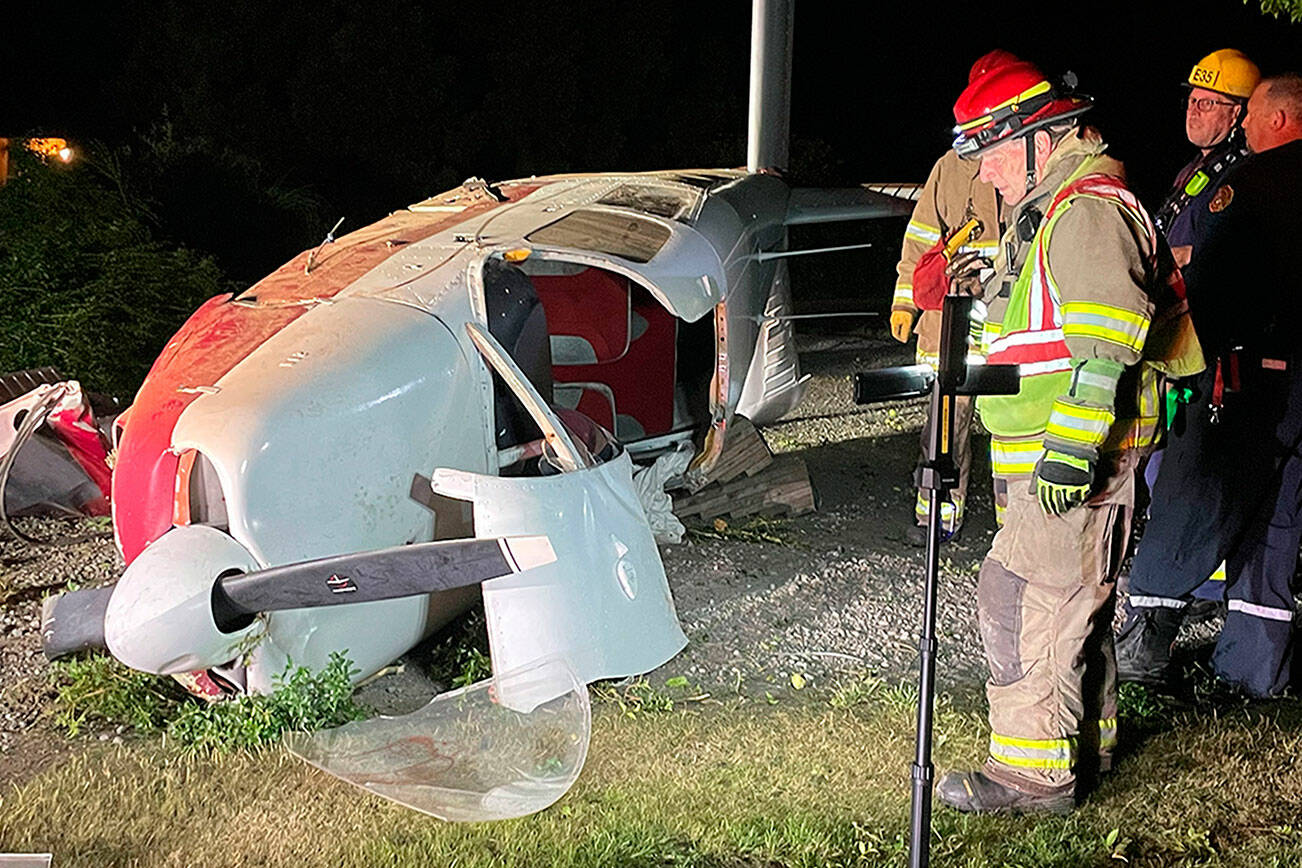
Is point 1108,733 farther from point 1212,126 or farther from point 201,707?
point 201,707

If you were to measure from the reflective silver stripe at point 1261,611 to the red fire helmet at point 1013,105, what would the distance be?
2.29m

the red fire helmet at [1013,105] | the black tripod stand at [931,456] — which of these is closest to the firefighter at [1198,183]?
the red fire helmet at [1013,105]

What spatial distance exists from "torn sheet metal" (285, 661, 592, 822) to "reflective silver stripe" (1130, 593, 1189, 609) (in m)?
2.33

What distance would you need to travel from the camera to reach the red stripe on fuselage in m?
4.38

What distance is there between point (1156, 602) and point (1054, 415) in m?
2.01

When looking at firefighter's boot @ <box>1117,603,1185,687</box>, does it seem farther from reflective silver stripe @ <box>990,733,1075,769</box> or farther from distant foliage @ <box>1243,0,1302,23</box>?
distant foliage @ <box>1243,0,1302,23</box>

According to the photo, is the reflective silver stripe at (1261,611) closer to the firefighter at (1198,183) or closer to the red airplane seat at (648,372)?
the firefighter at (1198,183)

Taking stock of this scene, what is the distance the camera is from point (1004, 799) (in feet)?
13.0

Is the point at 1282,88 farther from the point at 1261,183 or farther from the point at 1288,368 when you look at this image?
the point at 1288,368

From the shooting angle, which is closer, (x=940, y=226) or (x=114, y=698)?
(x=114, y=698)

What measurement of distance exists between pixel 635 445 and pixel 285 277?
6.84 feet

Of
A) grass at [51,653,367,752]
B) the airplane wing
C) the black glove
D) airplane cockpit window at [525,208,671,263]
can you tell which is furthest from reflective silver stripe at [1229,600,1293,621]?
the airplane wing

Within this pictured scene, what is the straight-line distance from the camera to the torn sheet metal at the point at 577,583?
420 centimetres

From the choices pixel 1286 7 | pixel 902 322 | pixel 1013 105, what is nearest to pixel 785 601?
pixel 902 322
